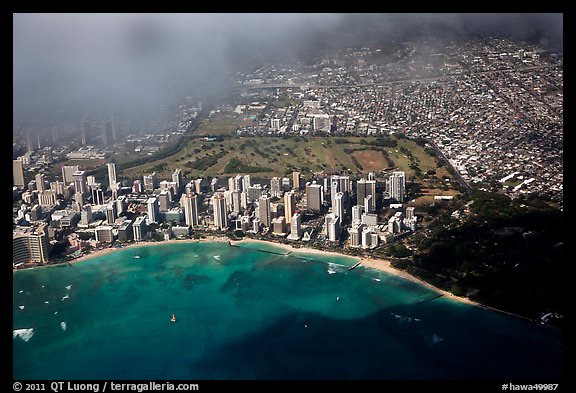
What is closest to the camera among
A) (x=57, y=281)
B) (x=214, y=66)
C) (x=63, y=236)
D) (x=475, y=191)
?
(x=57, y=281)

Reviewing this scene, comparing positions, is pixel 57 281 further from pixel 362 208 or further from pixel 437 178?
pixel 437 178

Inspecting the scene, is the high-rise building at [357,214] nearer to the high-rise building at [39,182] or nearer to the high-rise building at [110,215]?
the high-rise building at [110,215]

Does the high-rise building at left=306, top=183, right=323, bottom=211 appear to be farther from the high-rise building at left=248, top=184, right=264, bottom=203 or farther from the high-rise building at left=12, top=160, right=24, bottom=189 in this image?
Result: the high-rise building at left=12, top=160, right=24, bottom=189

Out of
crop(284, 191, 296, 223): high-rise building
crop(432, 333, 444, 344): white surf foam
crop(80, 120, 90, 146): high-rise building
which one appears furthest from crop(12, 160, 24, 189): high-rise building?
crop(432, 333, 444, 344): white surf foam

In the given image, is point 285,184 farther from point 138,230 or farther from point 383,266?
point 383,266

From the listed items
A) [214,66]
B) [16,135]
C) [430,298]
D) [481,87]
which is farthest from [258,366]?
[214,66]

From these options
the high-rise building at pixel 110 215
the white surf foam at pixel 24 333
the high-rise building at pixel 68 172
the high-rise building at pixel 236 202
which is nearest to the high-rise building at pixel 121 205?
the high-rise building at pixel 110 215

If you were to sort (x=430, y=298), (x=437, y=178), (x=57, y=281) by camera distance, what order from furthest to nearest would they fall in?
(x=437, y=178), (x=57, y=281), (x=430, y=298)
